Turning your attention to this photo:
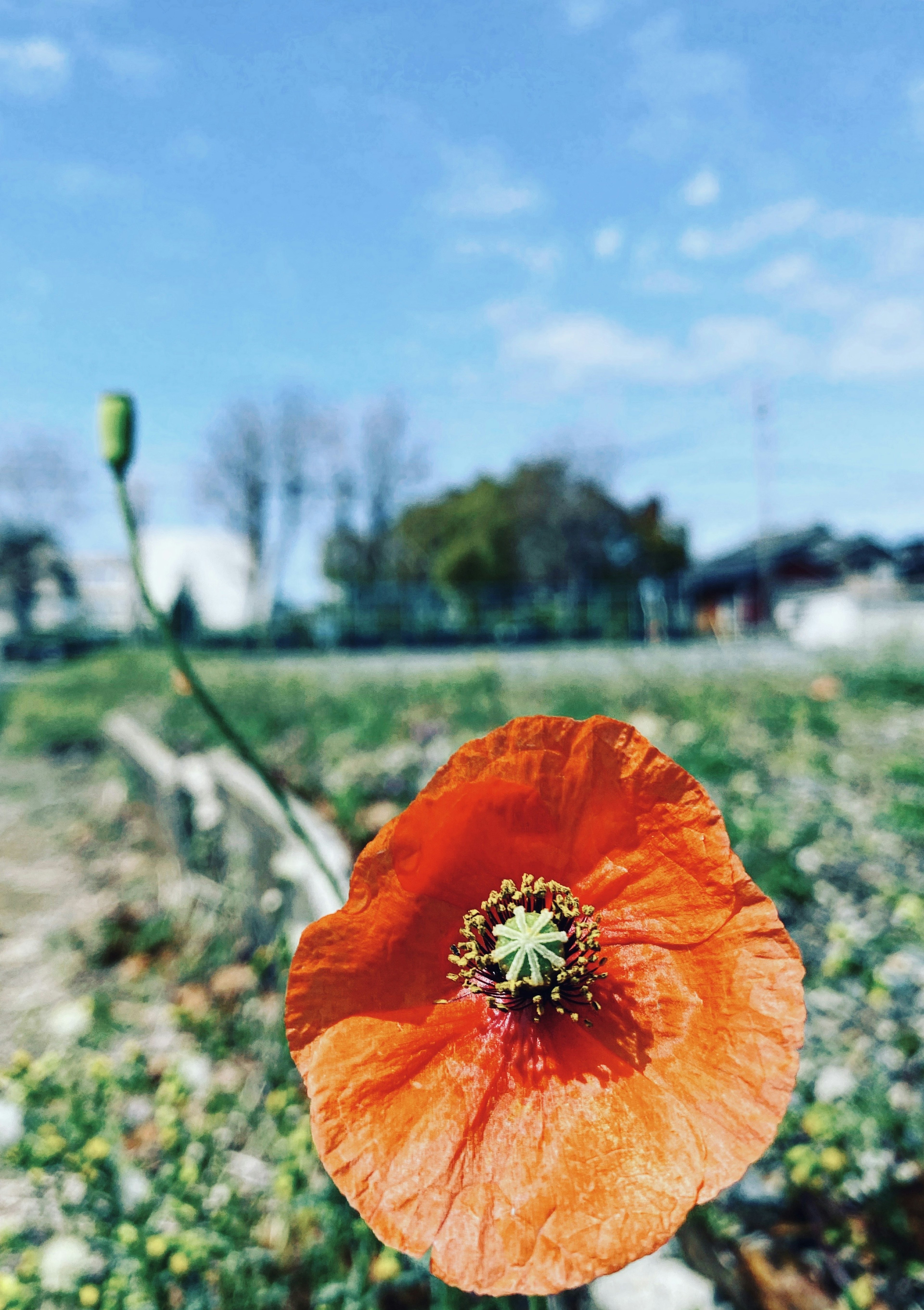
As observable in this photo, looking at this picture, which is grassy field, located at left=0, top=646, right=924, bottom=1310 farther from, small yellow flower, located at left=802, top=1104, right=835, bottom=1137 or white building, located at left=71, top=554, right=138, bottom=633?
white building, located at left=71, top=554, right=138, bottom=633

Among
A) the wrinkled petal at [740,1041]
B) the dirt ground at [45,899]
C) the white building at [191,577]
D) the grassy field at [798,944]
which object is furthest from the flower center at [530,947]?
the white building at [191,577]

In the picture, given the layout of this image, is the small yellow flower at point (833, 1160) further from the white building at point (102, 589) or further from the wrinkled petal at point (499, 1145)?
the white building at point (102, 589)

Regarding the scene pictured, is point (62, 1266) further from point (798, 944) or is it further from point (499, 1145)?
point (798, 944)

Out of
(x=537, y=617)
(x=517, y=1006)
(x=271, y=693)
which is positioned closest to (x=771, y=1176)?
(x=517, y=1006)

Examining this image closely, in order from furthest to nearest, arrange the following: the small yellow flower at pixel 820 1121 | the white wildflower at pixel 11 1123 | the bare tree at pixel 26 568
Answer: the bare tree at pixel 26 568
the white wildflower at pixel 11 1123
the small yellow flower at pixel 820 1121

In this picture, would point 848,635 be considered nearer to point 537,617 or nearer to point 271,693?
point 537,617

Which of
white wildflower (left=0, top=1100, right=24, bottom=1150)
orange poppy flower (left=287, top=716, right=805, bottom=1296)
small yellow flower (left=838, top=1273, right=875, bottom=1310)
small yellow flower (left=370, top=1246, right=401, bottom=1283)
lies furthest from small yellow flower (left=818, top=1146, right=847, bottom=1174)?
white wildflower (left=0, top=1100, right=24, bottom=1150)

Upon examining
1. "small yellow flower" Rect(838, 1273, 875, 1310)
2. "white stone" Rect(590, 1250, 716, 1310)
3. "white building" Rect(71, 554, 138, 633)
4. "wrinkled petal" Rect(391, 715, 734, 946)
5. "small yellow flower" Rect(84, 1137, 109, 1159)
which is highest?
"white building" Rect(71, 554, 138, 633)
